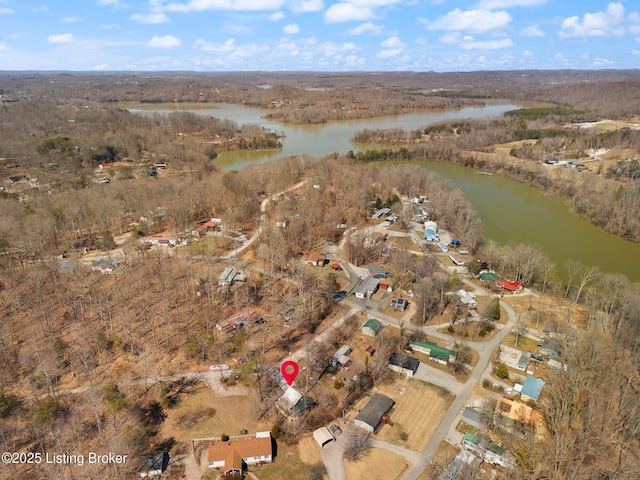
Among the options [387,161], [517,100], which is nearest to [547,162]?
[387,161]

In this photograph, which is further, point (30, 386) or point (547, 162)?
point (547, 162)

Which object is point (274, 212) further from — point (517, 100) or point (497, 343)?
point (517, 100)

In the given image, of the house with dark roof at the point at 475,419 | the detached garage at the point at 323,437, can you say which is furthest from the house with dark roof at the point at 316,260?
the house with dark roof at the point at 475,419

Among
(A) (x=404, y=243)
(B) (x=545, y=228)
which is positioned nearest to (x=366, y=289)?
(A) (x=404, y=243)

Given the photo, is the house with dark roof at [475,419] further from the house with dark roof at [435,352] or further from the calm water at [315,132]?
the calm water at [315,132]

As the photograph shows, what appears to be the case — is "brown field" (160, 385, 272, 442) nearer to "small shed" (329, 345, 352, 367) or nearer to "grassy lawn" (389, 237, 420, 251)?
"small shed" (329, 345, 352, 367)

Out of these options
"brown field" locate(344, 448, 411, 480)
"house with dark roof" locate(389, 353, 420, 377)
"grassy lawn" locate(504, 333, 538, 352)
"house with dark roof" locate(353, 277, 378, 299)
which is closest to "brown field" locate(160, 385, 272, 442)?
"brown field" locate(344, 448, 411, 480)
